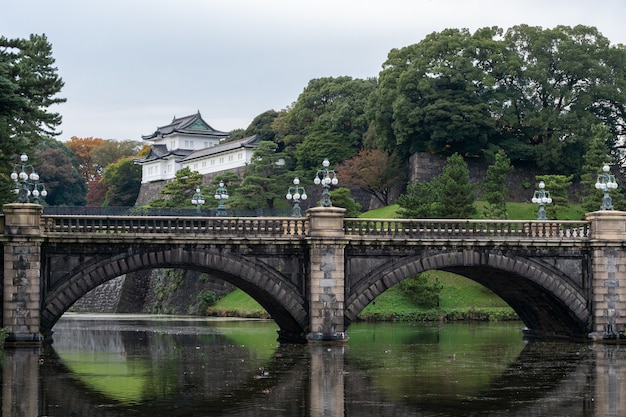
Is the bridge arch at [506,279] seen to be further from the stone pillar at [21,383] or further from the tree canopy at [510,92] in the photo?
the tree canopy at [510,92]

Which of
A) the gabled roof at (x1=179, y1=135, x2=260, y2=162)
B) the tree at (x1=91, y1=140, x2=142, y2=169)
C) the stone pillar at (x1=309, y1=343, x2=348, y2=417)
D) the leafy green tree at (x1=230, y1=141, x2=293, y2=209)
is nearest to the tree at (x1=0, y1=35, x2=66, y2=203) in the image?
the stone pillar at (x1=309, y1=343, x2=348, y2=417)

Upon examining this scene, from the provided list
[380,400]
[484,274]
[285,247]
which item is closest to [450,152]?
[484,274]

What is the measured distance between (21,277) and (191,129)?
329ft

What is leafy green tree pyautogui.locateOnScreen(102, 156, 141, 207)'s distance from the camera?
491 feet

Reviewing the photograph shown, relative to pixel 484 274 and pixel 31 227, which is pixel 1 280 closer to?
pixel 31 227

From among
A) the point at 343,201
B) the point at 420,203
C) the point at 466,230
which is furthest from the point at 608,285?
the point at 343,201

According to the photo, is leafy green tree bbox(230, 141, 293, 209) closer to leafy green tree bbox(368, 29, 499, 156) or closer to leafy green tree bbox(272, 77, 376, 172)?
leafy green tree bbox(272, 77, 376, 172)

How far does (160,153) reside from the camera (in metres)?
141

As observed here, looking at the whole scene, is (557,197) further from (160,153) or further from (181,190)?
(160,153)

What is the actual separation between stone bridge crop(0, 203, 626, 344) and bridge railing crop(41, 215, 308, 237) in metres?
0.05

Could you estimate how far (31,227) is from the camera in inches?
1823

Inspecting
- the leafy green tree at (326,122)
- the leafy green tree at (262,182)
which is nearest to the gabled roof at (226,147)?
the leafy green tree at (326,122)

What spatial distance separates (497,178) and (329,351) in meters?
43.7

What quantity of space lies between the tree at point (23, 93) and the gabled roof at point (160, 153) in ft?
205
